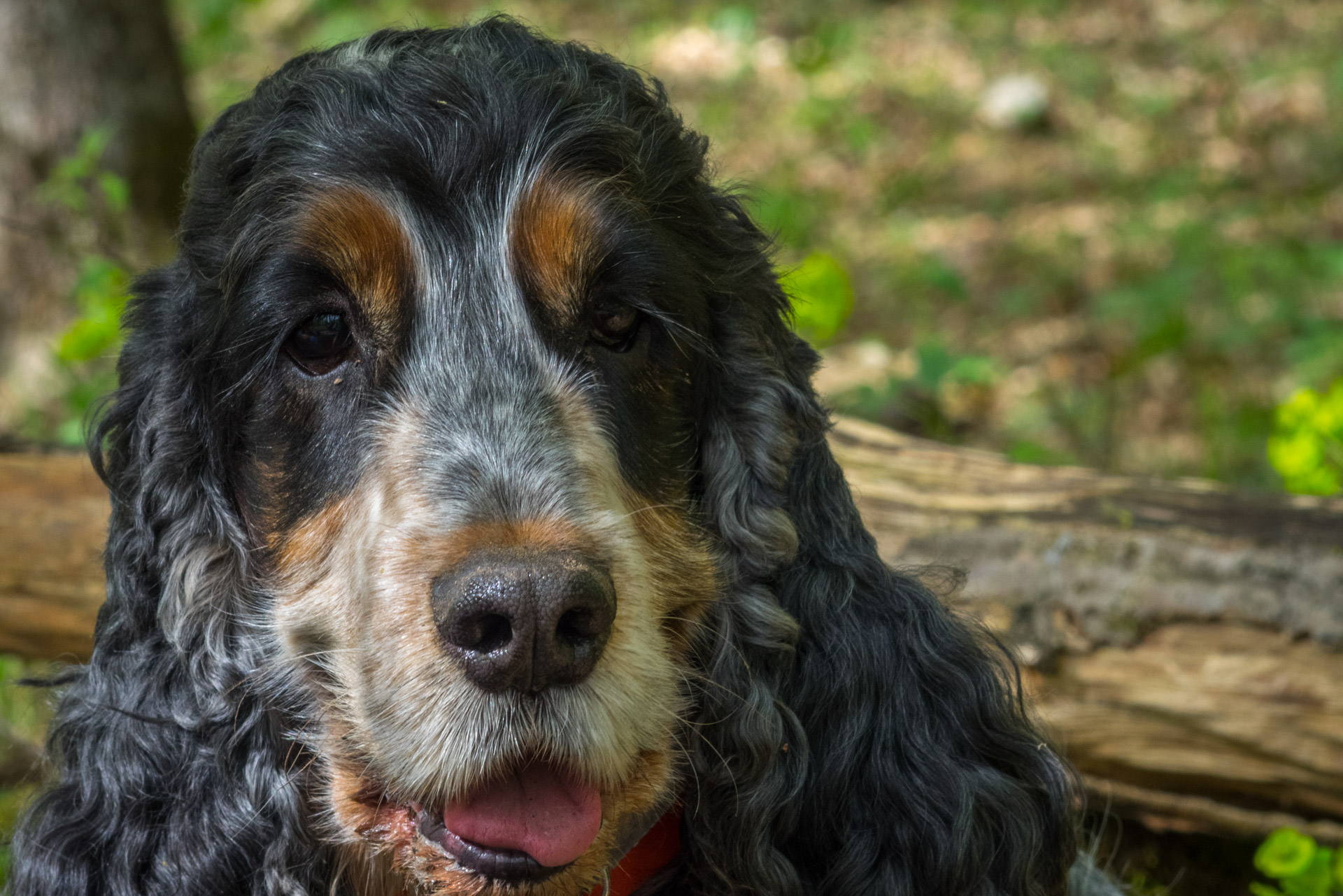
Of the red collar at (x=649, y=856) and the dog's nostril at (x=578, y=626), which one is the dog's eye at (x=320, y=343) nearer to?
the dog's nostril at (x=578, y=626)

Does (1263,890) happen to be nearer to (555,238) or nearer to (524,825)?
(524,825)

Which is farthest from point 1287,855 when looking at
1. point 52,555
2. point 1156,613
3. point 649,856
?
point 52,555

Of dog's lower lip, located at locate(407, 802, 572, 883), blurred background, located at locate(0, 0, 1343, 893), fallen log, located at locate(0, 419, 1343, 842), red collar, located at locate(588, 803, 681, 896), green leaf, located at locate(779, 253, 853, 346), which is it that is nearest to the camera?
dog's lower lip, located at locate(407, 802, 572, 883)

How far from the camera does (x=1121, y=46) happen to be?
9.88 meters

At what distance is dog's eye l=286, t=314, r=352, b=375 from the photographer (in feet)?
8.77

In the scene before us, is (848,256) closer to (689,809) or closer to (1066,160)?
(1066,160)

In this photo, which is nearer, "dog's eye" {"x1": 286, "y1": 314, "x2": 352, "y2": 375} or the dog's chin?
the dog's chin

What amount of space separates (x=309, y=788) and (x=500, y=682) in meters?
0.79

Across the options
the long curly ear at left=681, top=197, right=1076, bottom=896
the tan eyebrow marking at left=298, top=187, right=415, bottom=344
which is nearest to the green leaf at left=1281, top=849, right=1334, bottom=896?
the long curly ear at left=681, top=197, right=1076, bottom=896

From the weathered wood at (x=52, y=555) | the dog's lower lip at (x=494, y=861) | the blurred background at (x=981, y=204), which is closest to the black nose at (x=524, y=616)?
the dog's lower lip at (x=494, y=861)

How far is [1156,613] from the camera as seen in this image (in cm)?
381

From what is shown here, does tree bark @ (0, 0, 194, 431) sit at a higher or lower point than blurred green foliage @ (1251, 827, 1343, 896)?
higher

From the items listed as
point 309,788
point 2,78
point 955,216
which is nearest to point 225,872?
point 309,788

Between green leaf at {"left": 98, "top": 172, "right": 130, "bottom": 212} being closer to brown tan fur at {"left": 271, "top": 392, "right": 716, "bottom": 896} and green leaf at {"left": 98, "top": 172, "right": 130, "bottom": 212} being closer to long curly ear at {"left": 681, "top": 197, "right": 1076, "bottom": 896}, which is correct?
brown tan fur at {"left": 271, "top": 392, "right": 716, "bottom": 896}
